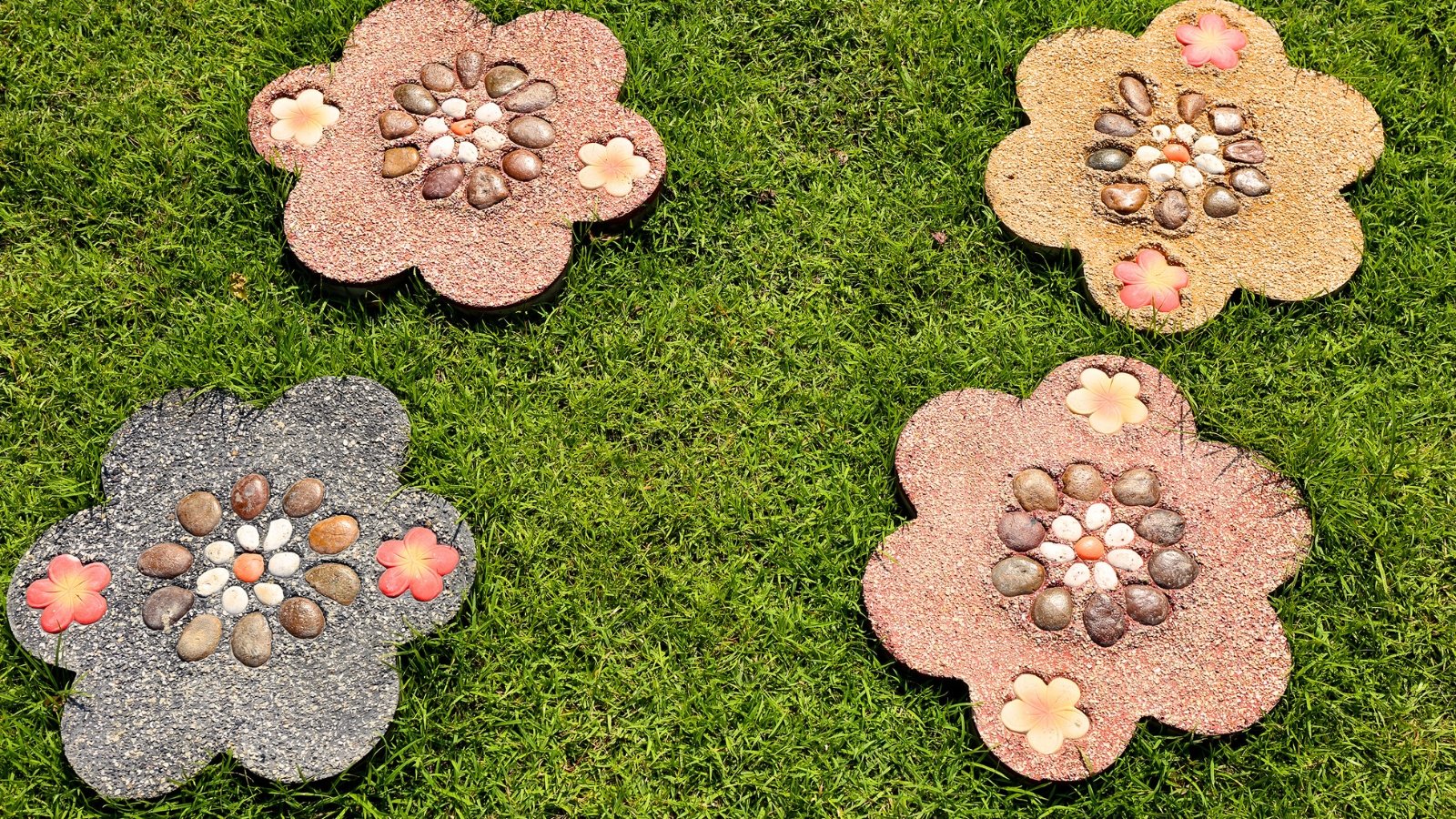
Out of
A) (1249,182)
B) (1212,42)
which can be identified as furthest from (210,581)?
(1212,42)

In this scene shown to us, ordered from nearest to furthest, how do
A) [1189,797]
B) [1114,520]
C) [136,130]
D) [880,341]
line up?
[1189,797], [1114,520], [880,341], [136,130]

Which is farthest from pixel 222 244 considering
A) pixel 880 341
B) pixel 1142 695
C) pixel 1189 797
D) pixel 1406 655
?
pixel 1406 655

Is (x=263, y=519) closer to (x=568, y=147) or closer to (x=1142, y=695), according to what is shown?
(x=568, y=147)

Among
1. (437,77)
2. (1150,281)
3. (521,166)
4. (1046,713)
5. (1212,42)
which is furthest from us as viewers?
(1212,42)

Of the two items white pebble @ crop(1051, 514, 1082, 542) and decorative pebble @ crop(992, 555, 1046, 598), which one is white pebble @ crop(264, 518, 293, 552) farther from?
white pebble @ crop(1051, 514, 1082, 542)

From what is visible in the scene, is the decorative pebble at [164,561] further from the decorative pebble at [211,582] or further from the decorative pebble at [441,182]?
the decorative pebble at [441,182]

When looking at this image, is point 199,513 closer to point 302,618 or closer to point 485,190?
point 302,618

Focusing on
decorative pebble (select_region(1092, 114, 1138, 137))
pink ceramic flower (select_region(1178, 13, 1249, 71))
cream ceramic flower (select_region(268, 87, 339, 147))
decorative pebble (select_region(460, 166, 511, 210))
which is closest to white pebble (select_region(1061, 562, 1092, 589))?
decorative pebble (select_region(1092, 114, 1138, 137))
